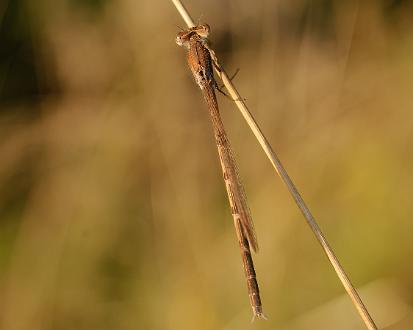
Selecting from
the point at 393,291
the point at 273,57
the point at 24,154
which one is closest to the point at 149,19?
the point at 273,57

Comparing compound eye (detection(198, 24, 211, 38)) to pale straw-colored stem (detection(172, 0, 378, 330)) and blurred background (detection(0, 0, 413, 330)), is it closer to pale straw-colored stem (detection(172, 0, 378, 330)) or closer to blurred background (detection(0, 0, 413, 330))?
pale straw-colored stem (detection(172, 0, 378, 330))

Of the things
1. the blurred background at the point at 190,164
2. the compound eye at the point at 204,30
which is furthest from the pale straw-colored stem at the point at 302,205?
the blurred background at the point at 190,164

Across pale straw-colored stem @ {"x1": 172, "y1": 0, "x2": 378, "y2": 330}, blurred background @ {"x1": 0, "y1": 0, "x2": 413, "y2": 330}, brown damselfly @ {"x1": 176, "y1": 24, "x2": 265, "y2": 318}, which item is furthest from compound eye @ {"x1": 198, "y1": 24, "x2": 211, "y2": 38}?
blurred background @ {"x1": 0, "y1": 0, "x2": 413, "y2": 330}

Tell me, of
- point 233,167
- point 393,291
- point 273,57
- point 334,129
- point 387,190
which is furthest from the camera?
point 273,57

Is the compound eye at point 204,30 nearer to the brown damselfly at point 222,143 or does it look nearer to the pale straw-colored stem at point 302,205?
the brown damselfly at point 222,143

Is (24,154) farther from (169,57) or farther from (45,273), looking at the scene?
(169,57)

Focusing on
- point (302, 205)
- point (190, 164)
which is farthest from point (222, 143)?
point (190, 164)

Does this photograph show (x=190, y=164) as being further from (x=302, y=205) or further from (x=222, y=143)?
(x=302, y=205)

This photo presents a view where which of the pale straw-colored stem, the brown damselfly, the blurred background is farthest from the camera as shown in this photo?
the blurred background
